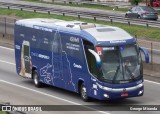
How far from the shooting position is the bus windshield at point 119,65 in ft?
70.8

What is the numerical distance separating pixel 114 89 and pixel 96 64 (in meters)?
1.14

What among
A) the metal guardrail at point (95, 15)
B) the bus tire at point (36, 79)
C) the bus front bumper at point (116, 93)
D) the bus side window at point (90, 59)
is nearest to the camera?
the bus front bumper at point (116, 93)

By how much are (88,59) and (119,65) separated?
1.31 meters

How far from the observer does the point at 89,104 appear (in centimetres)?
2230

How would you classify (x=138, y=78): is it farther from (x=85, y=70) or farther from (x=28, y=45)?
(x=28, y=45)

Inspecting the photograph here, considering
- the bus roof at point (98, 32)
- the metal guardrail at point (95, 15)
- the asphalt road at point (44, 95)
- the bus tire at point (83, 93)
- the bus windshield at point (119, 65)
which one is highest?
the bus roof at point (98, 32)

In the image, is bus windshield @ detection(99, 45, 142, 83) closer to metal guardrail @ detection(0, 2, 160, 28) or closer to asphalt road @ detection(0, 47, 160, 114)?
asphalt road @ detection(0, 47, 160, 114)

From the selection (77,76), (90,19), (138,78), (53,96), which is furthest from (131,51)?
(90,19)

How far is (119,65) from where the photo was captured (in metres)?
21.7

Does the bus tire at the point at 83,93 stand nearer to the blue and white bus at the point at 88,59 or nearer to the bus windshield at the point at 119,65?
the blue and white bus at the point at 88,59

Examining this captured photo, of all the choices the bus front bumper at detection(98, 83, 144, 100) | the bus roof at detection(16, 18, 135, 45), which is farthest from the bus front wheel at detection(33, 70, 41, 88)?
the bus front bumper at detection(98, 83, 144, 100)

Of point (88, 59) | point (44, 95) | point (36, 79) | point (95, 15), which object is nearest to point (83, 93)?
point (88, 59)

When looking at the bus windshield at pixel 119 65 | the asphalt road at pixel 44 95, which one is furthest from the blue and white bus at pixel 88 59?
the asphalt road at pixel 44 95

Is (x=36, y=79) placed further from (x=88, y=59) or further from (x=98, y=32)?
(x=98, y=32)
